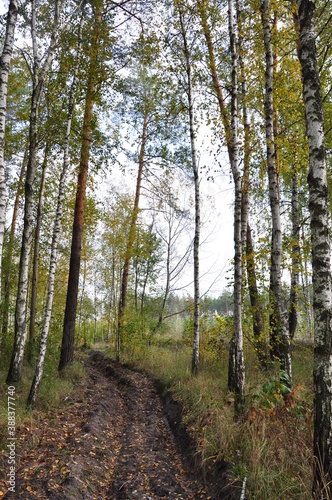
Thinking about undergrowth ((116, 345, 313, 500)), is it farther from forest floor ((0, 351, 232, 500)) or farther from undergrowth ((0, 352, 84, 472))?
undergrowth ((0, 352, 84, 472))

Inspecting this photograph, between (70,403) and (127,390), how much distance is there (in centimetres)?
229

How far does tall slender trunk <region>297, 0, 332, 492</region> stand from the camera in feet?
8.32

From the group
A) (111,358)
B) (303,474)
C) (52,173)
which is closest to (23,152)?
(52,173)

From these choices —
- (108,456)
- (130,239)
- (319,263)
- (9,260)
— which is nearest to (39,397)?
(108,456)

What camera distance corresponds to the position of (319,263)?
275 cm

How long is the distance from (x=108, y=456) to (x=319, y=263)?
162 inches

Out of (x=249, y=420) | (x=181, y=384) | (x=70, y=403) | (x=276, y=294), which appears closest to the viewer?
(x=249, y=420)

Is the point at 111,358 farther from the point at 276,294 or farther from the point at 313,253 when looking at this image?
the point at 313,253

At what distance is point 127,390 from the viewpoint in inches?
324

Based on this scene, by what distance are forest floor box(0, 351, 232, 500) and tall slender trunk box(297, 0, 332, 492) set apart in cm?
132

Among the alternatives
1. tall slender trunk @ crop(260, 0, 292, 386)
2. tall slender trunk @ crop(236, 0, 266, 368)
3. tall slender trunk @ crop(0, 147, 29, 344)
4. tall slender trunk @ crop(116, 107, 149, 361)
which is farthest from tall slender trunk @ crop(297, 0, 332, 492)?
tall slender trunk @ crop(0, 147, 29, 344)

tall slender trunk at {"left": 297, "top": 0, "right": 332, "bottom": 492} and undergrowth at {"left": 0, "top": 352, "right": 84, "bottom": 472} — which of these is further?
undergrowth at {"left": 0, "top": 352, "right": 84, "bottom": 472}

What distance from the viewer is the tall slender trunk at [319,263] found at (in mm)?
2535

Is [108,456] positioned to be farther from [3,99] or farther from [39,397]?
[3,99]
